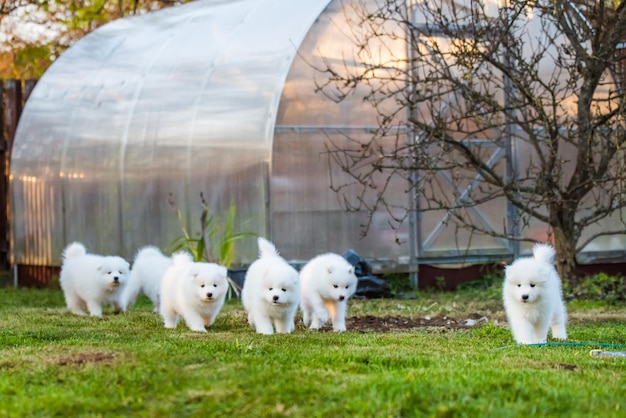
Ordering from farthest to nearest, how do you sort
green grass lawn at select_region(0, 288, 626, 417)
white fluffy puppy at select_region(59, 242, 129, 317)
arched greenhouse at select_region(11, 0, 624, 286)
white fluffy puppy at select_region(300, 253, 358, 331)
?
1. arched greenhouse at select_region(11, 0, 624, 286)
2. white fluffy puppy at select_region(59, 242, 129, 317)
3. white fluffy puppy at select_region(300, 253, 358, 331)
4. green grass lawn at select_region(0, 288, 626, 417)

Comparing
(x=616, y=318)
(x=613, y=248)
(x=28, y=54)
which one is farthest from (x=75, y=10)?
(x=616, y=318)

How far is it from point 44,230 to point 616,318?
11.2 metres

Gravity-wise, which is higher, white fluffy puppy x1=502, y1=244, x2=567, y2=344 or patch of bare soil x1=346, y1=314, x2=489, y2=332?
white fluffy puppy x1=502, y1=244, x2=567, y2=344

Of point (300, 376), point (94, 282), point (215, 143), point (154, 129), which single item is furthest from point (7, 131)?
point (300, 376)

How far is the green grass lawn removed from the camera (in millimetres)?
5867

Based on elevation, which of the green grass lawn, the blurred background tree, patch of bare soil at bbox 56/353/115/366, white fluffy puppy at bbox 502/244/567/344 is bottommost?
the green grass lawn

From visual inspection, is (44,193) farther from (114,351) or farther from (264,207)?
(114,351)

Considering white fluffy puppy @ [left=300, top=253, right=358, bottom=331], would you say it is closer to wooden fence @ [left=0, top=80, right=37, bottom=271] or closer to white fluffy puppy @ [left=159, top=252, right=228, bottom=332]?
white fluffy puppy @ [left=159, top=252, right=228, bottom=332]

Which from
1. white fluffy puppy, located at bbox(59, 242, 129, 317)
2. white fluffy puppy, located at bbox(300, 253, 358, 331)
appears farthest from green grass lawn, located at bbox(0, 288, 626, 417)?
white fluffy puppy, located at bbox(59, 242, 129, 317)

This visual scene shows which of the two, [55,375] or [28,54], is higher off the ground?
[28,54]

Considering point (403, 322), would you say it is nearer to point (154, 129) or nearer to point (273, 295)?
point (273, 295)

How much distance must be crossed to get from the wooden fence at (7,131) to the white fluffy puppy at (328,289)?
11520 millimetres

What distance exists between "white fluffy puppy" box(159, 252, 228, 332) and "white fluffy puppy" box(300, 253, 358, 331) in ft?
3.01

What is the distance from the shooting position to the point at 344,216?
17.0m
